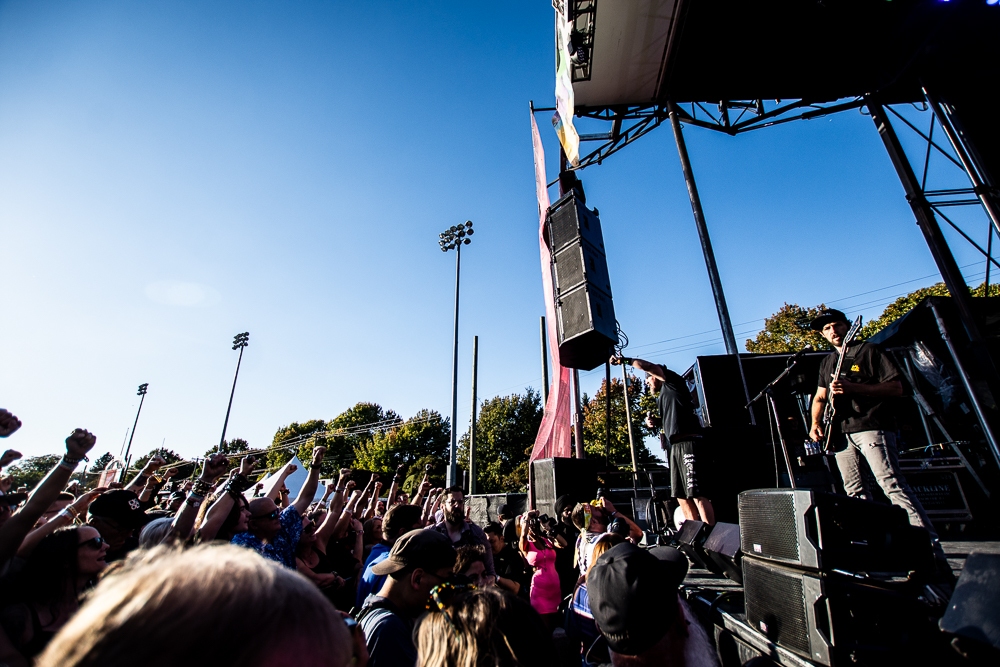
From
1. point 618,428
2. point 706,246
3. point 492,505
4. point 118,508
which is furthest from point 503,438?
point 118,508

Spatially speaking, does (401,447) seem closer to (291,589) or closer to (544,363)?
(544,363)

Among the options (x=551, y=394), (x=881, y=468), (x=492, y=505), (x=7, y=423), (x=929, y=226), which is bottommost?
(x=492, y=505)

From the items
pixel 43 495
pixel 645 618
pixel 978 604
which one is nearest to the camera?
pixel 978 604

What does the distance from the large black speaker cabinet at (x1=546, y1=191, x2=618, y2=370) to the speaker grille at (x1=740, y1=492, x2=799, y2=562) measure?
13.8 feet

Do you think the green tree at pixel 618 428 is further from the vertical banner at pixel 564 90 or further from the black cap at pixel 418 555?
the black cap at pixel 418 555

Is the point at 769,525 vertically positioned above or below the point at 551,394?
below

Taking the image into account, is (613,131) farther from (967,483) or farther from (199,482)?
(199,482)

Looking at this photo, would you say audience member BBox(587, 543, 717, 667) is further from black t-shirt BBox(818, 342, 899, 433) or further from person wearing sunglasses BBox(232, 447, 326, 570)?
black t-shirt BBox(818, 342, 899, 433)

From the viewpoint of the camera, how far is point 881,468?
3117 millimetres

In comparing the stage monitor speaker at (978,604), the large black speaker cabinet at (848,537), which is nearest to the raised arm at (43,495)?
the large black speaker cabinet at (848,537)

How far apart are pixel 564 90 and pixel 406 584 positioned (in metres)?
9.46

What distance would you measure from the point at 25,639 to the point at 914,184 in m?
9.63

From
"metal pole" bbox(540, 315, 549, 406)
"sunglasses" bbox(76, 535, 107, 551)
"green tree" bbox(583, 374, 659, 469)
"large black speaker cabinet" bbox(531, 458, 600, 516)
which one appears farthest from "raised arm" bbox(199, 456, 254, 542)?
"green tree" bbox(583, 374, 659, 469)

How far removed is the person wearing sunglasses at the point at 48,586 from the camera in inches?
74.5
